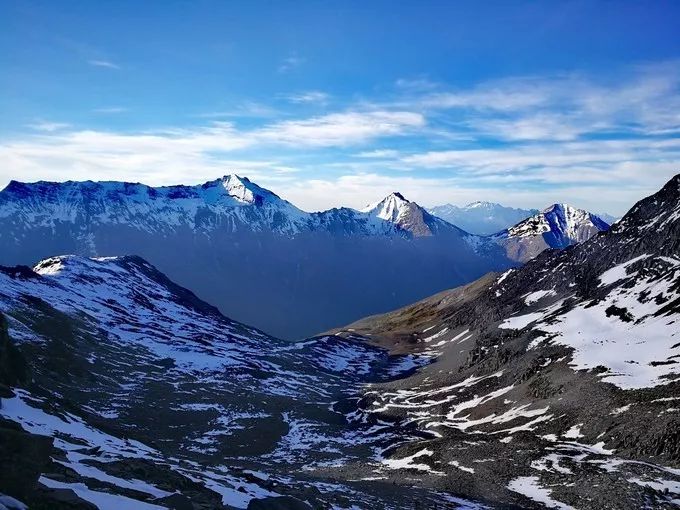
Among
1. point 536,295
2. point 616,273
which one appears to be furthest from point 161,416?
point 536,295

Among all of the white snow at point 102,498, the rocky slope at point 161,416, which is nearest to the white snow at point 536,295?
the rocky slope at point 161,416

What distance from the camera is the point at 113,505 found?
84.4 ft

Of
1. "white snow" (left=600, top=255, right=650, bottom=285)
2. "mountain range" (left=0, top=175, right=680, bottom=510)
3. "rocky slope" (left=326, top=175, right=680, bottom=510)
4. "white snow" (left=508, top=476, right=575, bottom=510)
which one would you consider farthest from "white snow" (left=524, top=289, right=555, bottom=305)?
"white snow" (left=508, top=476, right=575, bottom=510)

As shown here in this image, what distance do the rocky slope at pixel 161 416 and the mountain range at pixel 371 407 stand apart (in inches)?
11.4

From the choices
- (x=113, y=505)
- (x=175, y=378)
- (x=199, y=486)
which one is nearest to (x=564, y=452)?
(x=199, y=486)

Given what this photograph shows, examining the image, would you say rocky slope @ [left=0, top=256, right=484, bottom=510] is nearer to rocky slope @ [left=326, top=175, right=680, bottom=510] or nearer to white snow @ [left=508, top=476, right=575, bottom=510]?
white snow @ [left=508, top=476, right=575, bottom=510]

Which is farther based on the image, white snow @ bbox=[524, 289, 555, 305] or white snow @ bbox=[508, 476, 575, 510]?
white snow @ bbox=[524, 289, 555, 305]

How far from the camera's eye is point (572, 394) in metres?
91.4

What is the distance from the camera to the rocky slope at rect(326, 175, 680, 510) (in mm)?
60031

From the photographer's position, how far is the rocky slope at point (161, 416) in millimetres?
30531

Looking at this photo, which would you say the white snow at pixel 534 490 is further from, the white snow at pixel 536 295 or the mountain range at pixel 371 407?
the white snow at pixel 536 295

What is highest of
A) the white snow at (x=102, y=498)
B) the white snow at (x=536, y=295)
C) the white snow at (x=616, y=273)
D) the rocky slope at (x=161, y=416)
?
the white snow at (x=616, y=273)

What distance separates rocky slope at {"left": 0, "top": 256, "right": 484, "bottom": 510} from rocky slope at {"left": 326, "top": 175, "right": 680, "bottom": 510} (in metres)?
11.5

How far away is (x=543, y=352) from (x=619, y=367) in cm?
2593
